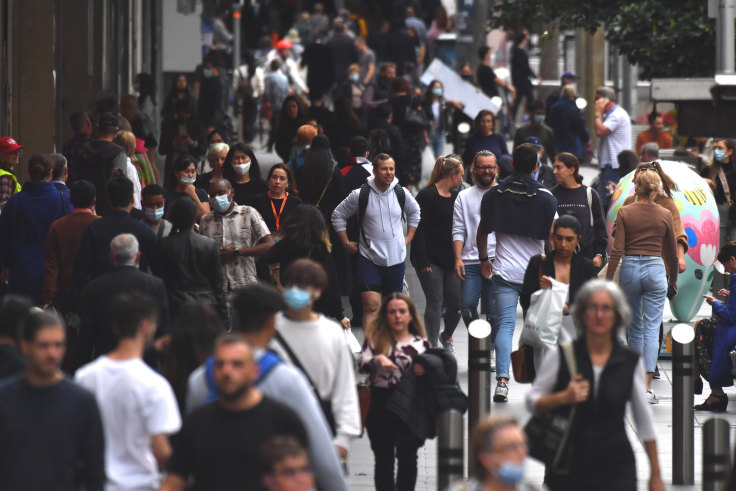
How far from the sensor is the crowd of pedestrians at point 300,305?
19.1ft

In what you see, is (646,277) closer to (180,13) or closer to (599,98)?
(599,98)

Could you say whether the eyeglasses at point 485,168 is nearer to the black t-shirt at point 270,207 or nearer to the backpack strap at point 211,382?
the black t-shirt at point 270,207

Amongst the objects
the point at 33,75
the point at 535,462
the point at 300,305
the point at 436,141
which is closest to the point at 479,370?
the point at 535,462

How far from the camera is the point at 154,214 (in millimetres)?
10734

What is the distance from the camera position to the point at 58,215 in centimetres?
1091

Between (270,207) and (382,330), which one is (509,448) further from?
(270,207)

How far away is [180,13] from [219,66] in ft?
12.3

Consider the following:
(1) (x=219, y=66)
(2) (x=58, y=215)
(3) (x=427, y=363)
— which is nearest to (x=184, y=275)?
(2) (x=58, y=215)

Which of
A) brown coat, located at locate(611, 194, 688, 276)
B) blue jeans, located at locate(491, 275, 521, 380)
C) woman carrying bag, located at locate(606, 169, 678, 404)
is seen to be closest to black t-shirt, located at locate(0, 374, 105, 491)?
blue jeans, located at locate(491, 275, 521, 380)

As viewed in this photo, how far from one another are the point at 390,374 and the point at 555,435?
1664mm

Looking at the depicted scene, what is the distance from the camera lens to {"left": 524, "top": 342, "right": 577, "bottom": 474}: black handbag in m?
6.69

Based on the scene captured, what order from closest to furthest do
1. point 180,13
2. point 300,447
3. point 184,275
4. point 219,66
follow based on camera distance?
point 300,447 < point 184,275 < point 219,66 < point 180,13

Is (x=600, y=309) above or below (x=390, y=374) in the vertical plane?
above

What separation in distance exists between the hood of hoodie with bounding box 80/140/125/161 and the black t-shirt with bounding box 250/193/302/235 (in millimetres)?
1564
